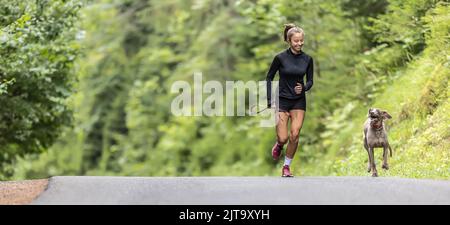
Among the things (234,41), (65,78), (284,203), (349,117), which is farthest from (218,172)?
(284,203)

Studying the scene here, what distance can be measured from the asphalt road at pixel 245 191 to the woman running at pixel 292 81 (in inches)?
39.1

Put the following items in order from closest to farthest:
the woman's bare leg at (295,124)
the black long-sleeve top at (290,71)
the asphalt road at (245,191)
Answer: the asphalt road at (245,191), the black long-sleeve top at (290,71), the woman's bare leg at (295,124)

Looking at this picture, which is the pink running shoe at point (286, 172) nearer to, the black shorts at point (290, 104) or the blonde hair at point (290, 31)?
the black shorts at point (290, 104)

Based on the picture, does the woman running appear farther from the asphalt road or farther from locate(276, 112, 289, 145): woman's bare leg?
the asphalt road

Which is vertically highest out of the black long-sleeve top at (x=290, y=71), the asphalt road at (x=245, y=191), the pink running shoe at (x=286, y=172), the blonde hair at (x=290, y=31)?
the blonde hair at (x=290, y=31)

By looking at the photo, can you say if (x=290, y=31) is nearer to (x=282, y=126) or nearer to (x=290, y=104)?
(x=290, y=104)

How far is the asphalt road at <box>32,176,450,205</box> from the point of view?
11.8 metres

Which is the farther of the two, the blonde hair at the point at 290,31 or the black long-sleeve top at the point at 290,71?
the black long-sleeve top at the point at 290,71

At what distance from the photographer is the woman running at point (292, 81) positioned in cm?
1461

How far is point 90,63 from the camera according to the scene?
128 feet

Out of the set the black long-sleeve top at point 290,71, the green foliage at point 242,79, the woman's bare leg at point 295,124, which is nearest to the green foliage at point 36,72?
the green foliage at point 242,79

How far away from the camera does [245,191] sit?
12.6 metres
